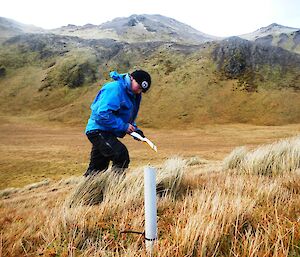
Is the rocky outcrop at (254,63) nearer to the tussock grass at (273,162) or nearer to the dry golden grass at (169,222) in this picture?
the tussock grass at (273,162)

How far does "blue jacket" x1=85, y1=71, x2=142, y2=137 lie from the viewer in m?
4.70

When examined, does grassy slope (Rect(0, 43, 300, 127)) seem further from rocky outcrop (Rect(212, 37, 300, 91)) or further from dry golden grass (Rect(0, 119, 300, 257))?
dry golden grass (Rect(0, 119, 300, 257))

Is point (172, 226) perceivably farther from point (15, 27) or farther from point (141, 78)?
point (15, 27)

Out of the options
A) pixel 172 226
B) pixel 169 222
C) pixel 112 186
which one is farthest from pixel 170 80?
pixel 172 226

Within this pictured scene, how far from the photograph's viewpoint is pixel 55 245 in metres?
2.65

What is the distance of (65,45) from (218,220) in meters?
75.9

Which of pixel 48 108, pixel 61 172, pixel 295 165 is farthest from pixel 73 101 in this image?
pixel 295 165

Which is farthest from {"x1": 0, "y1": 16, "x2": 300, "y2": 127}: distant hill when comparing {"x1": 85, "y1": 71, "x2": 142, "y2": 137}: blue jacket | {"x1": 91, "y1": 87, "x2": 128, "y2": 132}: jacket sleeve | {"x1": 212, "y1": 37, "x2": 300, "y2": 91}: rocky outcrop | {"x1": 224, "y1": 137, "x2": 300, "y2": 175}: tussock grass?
{"x1": 91, "y1": 87, "x2": 128, "y2": 132}: jacket sleeve

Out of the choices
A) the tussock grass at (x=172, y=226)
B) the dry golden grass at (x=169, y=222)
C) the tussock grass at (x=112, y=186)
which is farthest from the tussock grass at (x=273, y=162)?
the tussock grass at (x=112, y=186)

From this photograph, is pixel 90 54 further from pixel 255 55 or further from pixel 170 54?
pixel 255 55

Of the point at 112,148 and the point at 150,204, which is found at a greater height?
the point at 150,204

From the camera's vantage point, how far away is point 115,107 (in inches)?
186

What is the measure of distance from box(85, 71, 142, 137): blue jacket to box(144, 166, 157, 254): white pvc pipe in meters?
2.55

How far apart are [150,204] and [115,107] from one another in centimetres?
261
